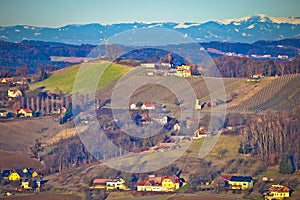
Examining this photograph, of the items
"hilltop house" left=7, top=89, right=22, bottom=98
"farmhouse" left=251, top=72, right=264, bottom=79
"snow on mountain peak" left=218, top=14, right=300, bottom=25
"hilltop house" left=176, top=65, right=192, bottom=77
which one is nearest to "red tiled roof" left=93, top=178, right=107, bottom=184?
"hilltop house" left=7, top=89, right=22, bottom=98

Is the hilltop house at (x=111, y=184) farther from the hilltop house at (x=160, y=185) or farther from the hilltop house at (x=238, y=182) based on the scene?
the hilltop house at (x=238, y=182)

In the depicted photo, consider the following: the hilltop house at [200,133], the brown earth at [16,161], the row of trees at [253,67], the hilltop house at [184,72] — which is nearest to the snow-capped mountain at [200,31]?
the row of trees at [253,67]

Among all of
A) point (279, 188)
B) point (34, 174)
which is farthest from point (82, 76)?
point (279, 188)

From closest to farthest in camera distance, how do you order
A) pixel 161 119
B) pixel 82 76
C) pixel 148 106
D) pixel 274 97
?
1. pixel 161 119
2. pixel 274 97
3. pixel 148 106
4. pixel 82 76

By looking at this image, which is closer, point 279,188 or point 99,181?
point 279,188

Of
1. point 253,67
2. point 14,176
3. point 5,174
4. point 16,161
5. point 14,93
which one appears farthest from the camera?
point 253,67

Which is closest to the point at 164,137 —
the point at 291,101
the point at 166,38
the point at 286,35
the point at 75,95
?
the point at 291,101

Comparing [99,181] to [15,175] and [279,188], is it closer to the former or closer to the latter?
[15,175]
